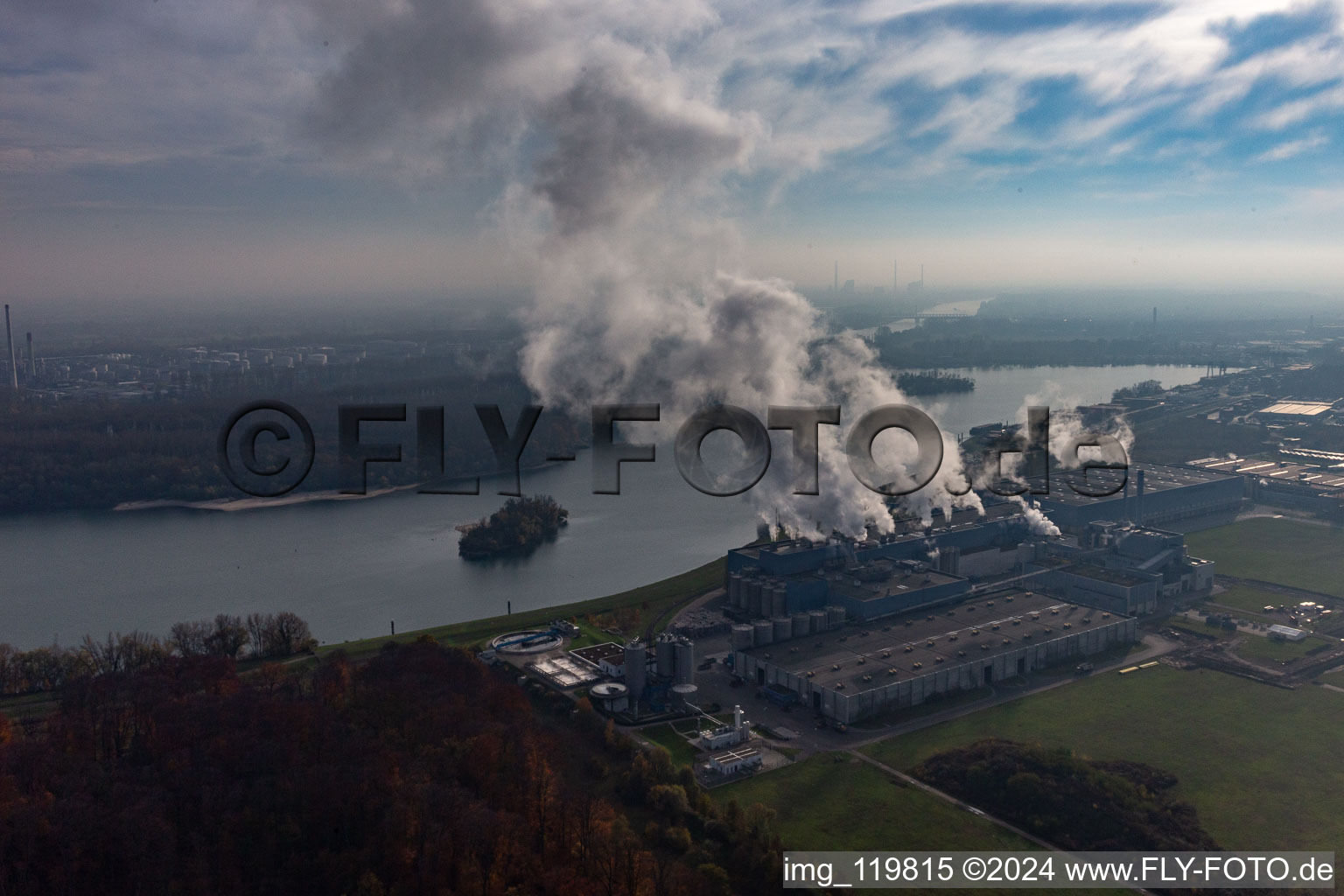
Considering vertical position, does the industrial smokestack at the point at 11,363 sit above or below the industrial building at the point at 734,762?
above

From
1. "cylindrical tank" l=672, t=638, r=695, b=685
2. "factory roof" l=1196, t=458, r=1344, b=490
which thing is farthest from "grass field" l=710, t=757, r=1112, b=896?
"factory roof" l=1196, t=458, r=1344, b=490

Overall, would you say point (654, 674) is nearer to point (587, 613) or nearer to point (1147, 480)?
point (587, 613)

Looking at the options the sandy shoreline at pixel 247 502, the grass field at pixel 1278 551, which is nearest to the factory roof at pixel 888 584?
the grass field at pixel 1278 551

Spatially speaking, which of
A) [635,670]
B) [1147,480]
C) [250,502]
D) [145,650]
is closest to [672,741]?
[635,670]

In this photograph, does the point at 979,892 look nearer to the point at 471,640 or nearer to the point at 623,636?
the point at 623,636

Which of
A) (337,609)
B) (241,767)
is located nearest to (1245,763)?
(241,767)

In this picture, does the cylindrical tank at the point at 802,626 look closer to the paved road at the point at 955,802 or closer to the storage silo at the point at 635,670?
the storage silo at the point at 635,670
